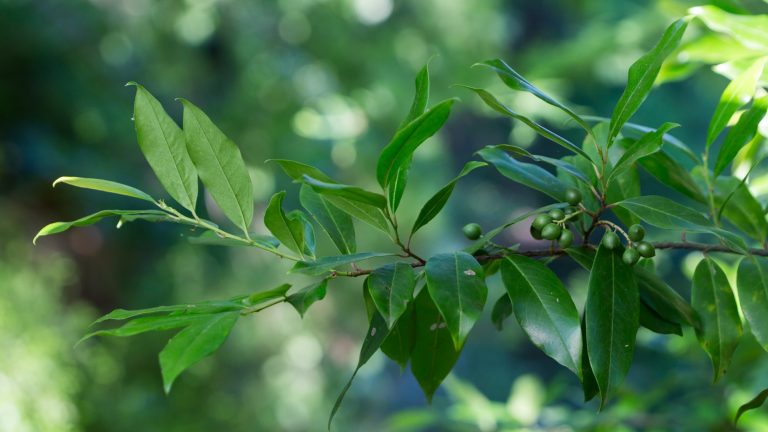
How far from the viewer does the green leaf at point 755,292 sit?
11.2 inches

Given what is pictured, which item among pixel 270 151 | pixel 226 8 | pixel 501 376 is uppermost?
pixel 226 8

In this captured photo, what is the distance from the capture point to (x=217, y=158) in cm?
28

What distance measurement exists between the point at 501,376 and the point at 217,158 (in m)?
2.71

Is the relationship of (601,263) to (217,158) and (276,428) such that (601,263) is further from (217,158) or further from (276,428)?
(276,428)

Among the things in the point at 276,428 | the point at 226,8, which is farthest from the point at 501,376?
the point at 226,8

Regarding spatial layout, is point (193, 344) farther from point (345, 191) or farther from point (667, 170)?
point (667, 170)

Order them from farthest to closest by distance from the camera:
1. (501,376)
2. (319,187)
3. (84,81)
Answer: (501,376) → (84,81) → (319,187)

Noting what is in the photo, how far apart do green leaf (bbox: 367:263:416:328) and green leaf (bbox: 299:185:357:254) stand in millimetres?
46

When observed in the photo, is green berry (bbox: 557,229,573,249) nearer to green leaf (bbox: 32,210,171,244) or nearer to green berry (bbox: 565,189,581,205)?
green berry (bbox: 565,189,581,205)

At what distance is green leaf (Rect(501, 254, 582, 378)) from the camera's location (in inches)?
10.0

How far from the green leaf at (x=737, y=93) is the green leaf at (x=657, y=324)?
0.27 ft

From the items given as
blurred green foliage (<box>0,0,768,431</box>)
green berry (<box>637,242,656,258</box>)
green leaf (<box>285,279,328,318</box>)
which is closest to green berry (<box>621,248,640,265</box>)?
green berry (<box>637,242,656,258</box>)

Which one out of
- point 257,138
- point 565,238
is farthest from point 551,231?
point 257,138

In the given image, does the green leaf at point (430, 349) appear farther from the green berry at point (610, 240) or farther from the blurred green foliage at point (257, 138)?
the blurred green foliage at point (257, 138)
